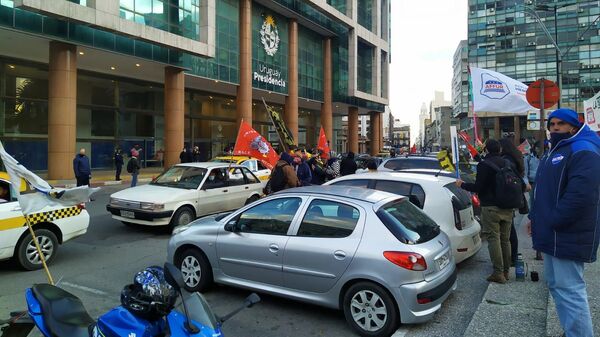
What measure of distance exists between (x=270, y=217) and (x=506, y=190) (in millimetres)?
2994

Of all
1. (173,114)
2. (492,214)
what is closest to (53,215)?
(492,214)

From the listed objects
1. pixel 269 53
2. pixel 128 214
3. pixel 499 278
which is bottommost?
pixel 499 278

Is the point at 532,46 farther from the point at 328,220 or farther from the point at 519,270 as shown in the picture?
the point at 328,220

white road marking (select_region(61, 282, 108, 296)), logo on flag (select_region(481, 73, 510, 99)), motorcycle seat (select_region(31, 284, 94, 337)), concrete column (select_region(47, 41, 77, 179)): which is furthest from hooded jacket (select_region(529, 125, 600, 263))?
concrete column (select_region(47, 41, 77, 179))

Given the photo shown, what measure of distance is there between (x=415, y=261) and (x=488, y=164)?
2157mm

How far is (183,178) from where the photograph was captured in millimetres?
10477

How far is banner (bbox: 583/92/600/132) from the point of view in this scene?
35.4ft

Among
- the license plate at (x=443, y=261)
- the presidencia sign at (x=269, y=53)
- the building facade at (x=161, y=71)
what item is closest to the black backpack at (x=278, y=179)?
the license plate at (x=443, y=261)

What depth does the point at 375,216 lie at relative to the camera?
456cm

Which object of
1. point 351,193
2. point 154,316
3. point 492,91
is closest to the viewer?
point 154,316

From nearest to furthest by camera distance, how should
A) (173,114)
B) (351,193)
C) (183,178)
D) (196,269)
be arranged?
(351,193) < (196,269) < (183,178) < (173,114)

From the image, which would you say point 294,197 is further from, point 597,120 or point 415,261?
point 597,120

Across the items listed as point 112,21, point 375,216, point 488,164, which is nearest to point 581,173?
point 375,216

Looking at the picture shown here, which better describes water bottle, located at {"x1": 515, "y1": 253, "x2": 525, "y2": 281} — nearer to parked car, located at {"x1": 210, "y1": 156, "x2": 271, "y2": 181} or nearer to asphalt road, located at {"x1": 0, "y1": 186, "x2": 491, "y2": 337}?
asphalt road, located at {"x1": 0, "y1": 186, "x2": 491, "y2": 337}
